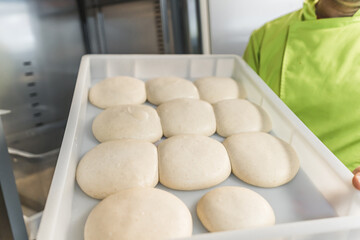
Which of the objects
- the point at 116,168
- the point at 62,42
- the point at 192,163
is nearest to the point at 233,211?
the point at 192,163

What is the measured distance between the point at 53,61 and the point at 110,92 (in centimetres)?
39

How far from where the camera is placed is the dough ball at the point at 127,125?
789mm

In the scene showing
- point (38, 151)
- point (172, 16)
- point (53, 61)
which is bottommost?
point (38, 151)

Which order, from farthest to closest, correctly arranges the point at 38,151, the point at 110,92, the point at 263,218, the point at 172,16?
the point at 172,16
the point at 38,151
the point at 110,92
the point at 263,218

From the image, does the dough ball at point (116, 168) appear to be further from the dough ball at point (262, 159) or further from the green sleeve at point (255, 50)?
the green sleeve at point (255, 50)

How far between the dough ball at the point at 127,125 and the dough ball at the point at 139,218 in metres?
0.22

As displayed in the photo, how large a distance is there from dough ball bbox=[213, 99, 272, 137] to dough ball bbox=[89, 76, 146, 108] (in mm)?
253

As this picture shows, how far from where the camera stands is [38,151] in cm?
118

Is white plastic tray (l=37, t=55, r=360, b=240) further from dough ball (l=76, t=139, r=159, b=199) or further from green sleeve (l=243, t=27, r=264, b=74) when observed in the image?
green sleeve (l=243, t=27, r=264, b=74)

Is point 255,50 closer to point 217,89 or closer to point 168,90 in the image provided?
point 217,89

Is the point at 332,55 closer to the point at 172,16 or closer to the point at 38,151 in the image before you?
the point at 172,16

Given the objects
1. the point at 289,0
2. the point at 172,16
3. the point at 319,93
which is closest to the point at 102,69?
the point at 172,16

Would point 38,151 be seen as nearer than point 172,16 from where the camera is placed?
Yes

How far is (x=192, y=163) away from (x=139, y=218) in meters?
0.20
